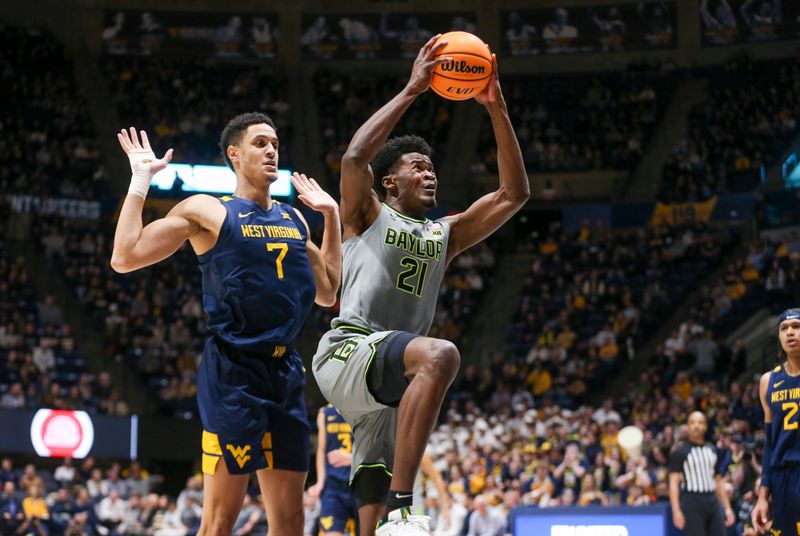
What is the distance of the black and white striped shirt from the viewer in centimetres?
1187

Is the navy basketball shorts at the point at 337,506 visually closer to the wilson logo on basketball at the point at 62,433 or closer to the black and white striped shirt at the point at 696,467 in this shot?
the black and white striped shirt at the point at 696,467

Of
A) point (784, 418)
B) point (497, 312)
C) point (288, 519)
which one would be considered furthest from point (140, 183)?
point (497, 312)

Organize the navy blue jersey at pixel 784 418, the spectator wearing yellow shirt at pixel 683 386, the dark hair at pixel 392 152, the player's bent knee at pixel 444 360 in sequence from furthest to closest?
1. the spectator wearing yellow shirt at pixel 683 386
2. the navy blue jersey at pixel 784 418
3. the dark hair at pixel 392 152
4. the player's bent knee at pixel 444 360

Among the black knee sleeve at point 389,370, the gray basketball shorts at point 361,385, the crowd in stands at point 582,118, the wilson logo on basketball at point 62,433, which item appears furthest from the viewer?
the crowd in stands at point 582,118

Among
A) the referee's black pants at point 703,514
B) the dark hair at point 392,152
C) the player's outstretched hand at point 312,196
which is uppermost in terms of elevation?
the dark hair at point 392,152

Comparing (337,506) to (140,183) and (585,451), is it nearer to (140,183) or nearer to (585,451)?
(140,183)

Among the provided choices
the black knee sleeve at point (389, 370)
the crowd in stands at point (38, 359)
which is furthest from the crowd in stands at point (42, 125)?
the black knee sleeve at point (389, 370)

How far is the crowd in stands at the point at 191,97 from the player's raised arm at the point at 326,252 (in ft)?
75.7

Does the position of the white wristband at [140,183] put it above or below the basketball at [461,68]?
below

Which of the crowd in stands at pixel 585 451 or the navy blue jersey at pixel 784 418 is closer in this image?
the navy blue jersey at pixel 784 418

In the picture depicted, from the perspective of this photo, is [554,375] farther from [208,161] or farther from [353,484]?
[353,484]

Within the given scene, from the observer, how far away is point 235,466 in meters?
5.59

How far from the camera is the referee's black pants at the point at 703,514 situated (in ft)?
38.7

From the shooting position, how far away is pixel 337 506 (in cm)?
985
